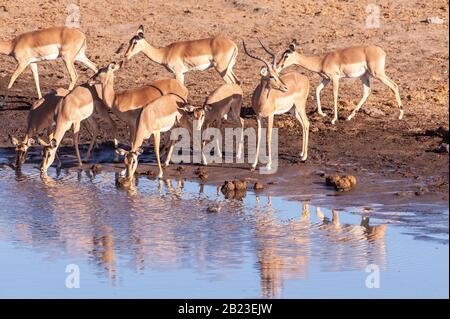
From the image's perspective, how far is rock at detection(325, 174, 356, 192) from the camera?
550 inches

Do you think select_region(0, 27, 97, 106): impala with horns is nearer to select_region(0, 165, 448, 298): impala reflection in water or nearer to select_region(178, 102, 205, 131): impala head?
select_region(178, 102, 205, 131): impala head

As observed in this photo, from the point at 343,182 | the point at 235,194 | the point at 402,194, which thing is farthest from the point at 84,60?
the point at 402,194

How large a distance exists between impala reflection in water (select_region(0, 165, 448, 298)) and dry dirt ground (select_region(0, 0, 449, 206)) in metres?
1.56

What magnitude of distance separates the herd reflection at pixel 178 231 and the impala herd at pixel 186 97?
847 mm

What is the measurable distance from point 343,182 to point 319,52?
6874mm

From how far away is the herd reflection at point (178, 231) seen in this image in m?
11.3

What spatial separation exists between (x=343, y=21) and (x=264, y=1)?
180cm

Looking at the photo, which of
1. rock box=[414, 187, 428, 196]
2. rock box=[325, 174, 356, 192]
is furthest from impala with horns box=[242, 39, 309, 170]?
rock box=[414, 187, 428, 196]

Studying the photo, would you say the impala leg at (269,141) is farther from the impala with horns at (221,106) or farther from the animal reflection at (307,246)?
the animal reflection at (307,246)

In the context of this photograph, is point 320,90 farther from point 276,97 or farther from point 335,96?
point 276,97

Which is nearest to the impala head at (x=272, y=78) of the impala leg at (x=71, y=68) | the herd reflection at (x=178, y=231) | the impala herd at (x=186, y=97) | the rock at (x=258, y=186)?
the impala herd at (x=186, y=97)

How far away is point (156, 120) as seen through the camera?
598 inches

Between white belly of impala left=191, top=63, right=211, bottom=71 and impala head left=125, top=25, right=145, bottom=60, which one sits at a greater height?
impala head left=125, top=25, right=145, bottom=60

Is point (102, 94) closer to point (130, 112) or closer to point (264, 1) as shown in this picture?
point (130, 112)
